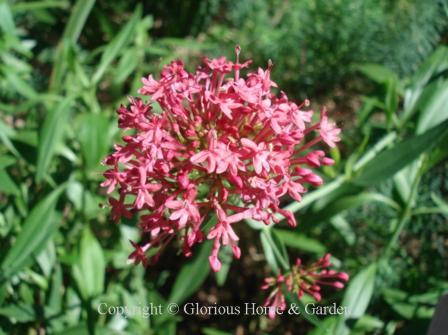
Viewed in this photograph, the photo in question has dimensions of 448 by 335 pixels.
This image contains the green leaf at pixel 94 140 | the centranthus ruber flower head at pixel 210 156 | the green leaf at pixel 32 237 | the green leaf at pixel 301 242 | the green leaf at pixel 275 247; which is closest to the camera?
the centranthus ruber flower head at pixel 210 156

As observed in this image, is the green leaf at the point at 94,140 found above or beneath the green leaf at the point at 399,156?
beneath

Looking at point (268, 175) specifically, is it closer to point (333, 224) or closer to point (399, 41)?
point (333, 224)

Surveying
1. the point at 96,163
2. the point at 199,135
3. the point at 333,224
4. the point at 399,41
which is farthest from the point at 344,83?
the point at 199,135

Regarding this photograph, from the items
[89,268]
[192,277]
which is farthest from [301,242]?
[89,268]

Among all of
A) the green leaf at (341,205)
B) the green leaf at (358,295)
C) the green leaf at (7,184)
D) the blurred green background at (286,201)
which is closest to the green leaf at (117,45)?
the blurred green background at (286,201)

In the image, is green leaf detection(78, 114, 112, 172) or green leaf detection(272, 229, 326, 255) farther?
green leaf detection(272, 229, 326, 255)

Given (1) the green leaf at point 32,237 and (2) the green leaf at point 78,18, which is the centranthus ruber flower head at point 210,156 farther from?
(2) the green leaf at point 78,18

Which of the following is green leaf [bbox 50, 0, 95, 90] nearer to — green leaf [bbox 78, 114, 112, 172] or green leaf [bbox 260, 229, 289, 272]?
green leaf [bbox 78, 114, 112, 172]

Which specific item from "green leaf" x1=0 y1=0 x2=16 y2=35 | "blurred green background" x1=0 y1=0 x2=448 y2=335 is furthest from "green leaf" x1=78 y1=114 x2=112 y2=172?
"green leaf" x1=0 y1=0 x2=16 y2=35
